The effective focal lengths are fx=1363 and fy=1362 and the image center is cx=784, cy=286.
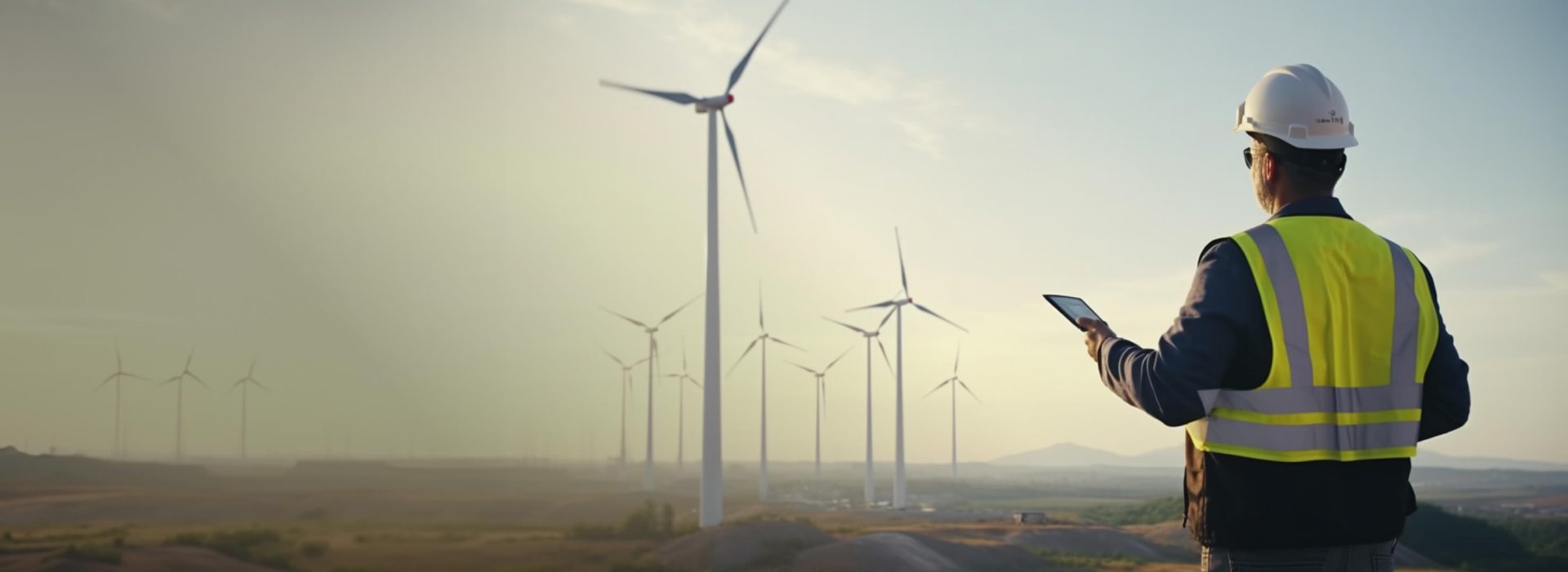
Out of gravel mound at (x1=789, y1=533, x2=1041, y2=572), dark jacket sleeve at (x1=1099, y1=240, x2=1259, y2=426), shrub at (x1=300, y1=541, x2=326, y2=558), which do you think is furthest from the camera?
gravel mound at (x1=789, y1=533, x2=1041, y2=572)

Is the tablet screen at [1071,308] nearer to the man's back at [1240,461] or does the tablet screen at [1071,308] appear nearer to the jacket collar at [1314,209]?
the man's back at [1240,461]

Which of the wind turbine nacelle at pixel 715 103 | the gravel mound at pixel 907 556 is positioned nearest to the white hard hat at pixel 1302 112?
the gravel mound at pixel 907 556

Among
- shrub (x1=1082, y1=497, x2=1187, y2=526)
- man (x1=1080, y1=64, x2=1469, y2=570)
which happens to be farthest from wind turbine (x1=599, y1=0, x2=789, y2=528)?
man (x1=1080, y1=64, x2=1469, y2=570)

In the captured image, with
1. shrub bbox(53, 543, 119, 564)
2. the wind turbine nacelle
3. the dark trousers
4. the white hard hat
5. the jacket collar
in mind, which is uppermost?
the wind turbine nacelle

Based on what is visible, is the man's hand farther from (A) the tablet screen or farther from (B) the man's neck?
(B) the man's neck

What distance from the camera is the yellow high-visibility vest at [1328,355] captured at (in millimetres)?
3562

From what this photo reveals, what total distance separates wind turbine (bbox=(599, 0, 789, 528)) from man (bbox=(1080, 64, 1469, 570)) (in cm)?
3684

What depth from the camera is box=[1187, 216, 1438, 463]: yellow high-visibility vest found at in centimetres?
356

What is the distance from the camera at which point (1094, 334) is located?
3916 mm

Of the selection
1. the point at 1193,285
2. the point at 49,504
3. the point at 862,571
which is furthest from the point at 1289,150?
the point at 49,504

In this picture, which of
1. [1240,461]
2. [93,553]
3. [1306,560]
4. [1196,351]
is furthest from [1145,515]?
[1196,351]

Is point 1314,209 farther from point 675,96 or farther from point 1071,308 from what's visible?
point 675,96

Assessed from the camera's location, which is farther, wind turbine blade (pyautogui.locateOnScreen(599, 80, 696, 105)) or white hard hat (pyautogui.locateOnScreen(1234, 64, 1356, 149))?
wind turbine blade (pyautogui.locateOnScreen(599, 80, 696, 105))

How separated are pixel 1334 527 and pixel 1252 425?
0.36 meters
